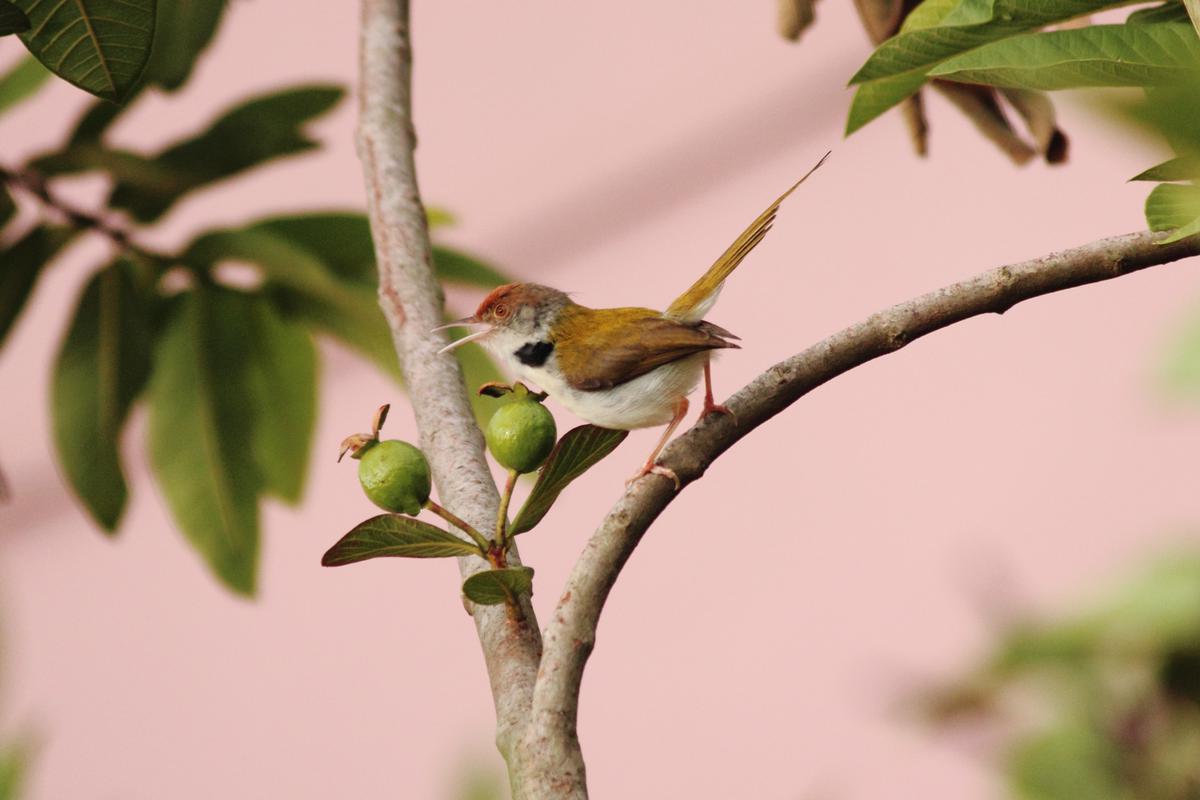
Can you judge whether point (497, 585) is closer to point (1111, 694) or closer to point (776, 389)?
point (776, 389)

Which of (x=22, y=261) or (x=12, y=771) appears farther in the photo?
(x=22, y=261)

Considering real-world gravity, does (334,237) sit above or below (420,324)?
above

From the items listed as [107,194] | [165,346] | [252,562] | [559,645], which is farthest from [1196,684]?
[107,194]

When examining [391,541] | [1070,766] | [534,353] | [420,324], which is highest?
[534,353]

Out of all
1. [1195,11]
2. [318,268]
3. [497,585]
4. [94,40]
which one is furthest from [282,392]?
[1195,11]

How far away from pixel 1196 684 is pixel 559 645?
723mm

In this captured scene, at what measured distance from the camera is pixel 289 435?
1243mm

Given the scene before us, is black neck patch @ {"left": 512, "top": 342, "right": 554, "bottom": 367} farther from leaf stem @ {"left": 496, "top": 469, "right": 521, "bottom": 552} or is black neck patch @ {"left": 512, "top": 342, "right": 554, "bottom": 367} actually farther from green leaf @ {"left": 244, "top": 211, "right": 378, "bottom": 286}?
leaf stem @ {"left": 496, "top": 469, "right": 521, "bottom": 552}

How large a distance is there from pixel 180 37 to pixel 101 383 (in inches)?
14.9

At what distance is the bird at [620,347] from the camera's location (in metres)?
→ 1.04

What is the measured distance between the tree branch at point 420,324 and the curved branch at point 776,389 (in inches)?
1.8

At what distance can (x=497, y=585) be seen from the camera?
557 mm

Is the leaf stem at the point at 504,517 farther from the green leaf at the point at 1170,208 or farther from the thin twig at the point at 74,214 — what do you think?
the thin twig at the point at 74,214

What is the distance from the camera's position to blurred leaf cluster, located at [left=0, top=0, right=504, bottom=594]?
1.21 m
